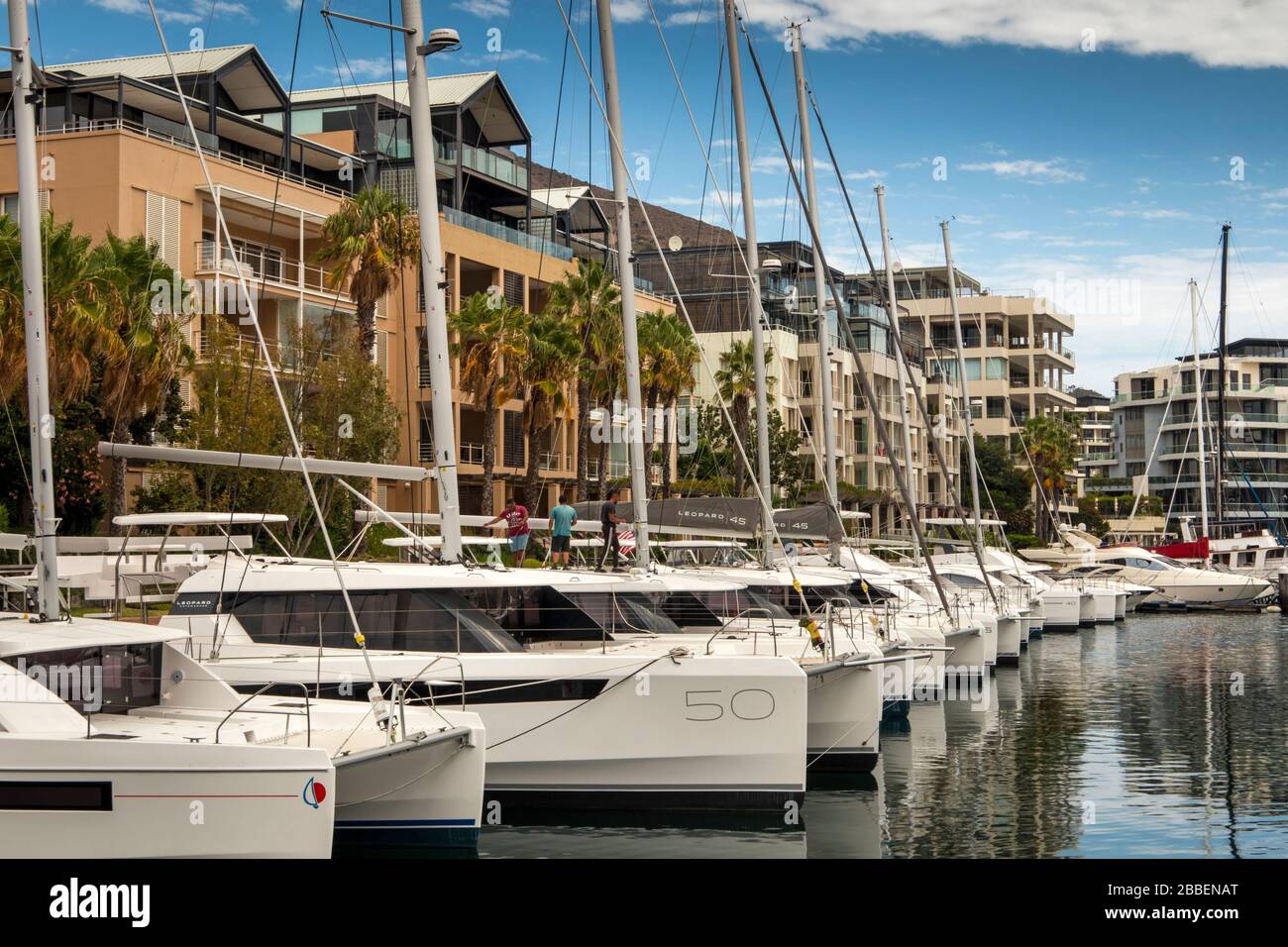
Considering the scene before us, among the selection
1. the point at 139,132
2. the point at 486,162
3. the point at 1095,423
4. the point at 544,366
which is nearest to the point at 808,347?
the point at 486,162

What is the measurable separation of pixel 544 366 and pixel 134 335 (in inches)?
639

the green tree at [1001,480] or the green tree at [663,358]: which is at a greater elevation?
the green tree at [663,358]

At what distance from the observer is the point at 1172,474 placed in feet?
383

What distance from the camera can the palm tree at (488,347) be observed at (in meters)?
42.5

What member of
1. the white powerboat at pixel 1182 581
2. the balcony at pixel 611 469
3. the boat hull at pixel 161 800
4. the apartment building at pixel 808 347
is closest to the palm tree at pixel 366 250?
the balcony at pixel 611 469

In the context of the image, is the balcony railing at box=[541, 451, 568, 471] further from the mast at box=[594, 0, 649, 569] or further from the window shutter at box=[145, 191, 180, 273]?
the mast at box=[594, 0, 649, 569]

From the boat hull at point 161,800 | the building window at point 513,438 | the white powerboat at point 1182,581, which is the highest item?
the building window at point 513,438

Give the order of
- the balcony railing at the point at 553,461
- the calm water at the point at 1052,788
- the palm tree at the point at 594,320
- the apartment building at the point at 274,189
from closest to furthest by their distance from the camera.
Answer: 1. the calm water at the point at 1052,788
2. the apartment building at the point at 274,189
3. the palm tree at the point at 594,320
4. the balcony railing at the point at 553,461

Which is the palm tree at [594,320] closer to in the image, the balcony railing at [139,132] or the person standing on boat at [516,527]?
the balcony railing at [139,132]

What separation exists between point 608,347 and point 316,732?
111 feet

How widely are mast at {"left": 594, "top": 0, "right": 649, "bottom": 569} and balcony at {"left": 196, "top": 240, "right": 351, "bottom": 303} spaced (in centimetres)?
1874

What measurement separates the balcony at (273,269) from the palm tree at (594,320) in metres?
7.12

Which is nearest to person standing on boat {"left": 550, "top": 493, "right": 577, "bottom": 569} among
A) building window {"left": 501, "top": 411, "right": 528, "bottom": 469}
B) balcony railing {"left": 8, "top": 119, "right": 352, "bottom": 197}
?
balcony railing {"left": 8, "top": 119, "right": 352, "bottom": 197}
